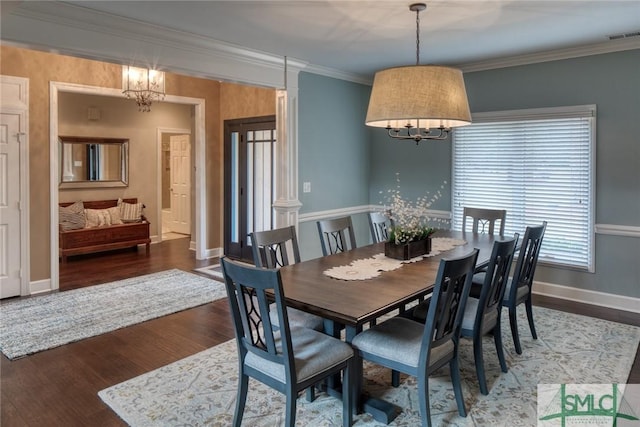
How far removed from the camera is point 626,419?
247cm

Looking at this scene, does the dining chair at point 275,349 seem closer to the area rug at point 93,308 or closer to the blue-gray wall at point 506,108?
the area rug at point 93,308

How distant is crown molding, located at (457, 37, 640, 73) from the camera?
4156 millimetres

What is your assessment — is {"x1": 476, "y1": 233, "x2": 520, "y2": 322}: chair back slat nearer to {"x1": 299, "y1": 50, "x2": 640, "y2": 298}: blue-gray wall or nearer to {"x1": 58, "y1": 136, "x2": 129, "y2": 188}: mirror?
{"x1": 299, "y1": 50, "x2": 640, "y2": 298}: blue-gray wall

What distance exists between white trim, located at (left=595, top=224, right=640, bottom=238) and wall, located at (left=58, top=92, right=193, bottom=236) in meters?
5.99

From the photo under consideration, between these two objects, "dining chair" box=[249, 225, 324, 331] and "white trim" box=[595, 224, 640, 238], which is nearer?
"dining chair" box=[249, 225, 324, 331]

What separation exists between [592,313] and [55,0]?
17.2ft

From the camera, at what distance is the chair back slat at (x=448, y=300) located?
209cm

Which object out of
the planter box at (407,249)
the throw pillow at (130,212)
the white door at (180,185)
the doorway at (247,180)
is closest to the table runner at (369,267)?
the planter box at (407,249)

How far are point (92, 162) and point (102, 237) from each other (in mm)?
1356

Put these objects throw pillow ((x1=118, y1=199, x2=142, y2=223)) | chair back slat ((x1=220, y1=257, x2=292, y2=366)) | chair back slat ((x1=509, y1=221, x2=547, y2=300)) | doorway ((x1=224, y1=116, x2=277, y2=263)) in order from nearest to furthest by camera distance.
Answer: chair back slat ((x1=220, y1=257, x2=292, y2=366)) → chair back slat ((x1=509, y1=221, x2=547, y2=300)) → doorway ((x1=224, y1=116, x2=277, y2=263)) → throw pillow ((x1=118, y1=199, x2=142, y2=223))

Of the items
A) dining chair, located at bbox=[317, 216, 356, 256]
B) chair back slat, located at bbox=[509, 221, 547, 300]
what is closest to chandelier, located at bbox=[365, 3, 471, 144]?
chair back slat, located at bbox=[509, 221, 547, 300]

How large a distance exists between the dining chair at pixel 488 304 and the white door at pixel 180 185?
7.24 m

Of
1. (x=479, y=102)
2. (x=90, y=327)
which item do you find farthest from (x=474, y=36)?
(x=90, y=327)

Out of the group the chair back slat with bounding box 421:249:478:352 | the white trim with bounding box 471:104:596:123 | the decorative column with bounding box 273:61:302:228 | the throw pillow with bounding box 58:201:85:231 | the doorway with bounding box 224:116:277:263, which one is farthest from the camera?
the throw pillow with bounding box 58:201:85:231
